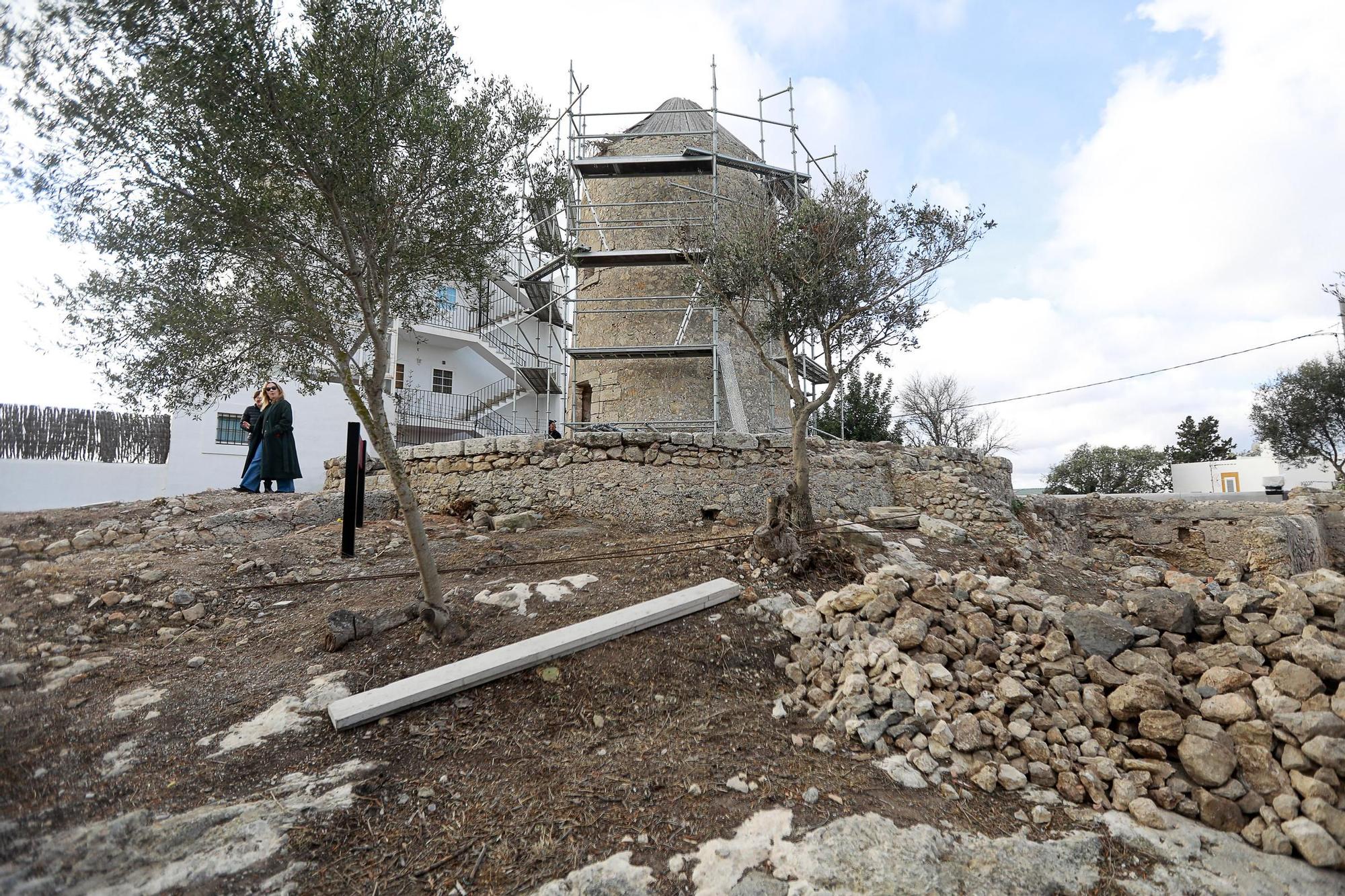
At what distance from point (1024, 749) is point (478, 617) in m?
4.11

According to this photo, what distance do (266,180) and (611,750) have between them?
199 inches

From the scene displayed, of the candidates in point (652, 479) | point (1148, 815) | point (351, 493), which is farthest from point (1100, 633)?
point (351, 493)

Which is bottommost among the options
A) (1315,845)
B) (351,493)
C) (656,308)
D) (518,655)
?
(1315,845)

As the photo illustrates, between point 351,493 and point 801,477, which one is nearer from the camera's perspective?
point 351,493

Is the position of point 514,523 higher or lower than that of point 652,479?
lower

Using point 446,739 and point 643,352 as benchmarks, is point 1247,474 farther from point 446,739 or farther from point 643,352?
point 446,739

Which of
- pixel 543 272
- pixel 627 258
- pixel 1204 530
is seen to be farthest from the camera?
pixel 543 272

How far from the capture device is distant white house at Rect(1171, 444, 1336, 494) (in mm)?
26938

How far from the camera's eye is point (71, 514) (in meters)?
8.73

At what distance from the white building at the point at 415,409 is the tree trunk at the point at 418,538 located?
2826mm

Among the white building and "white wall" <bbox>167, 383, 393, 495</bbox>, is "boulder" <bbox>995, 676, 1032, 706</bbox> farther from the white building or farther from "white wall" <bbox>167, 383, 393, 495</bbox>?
"white wall" <bbox>167, 383, 393, 495</bbox>

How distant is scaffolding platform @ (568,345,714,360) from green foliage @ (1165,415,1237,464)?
3337 centimetres

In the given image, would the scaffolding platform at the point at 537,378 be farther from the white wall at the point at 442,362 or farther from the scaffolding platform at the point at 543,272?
the white wall at the point at 442,362

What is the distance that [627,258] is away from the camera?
14.1 meters
